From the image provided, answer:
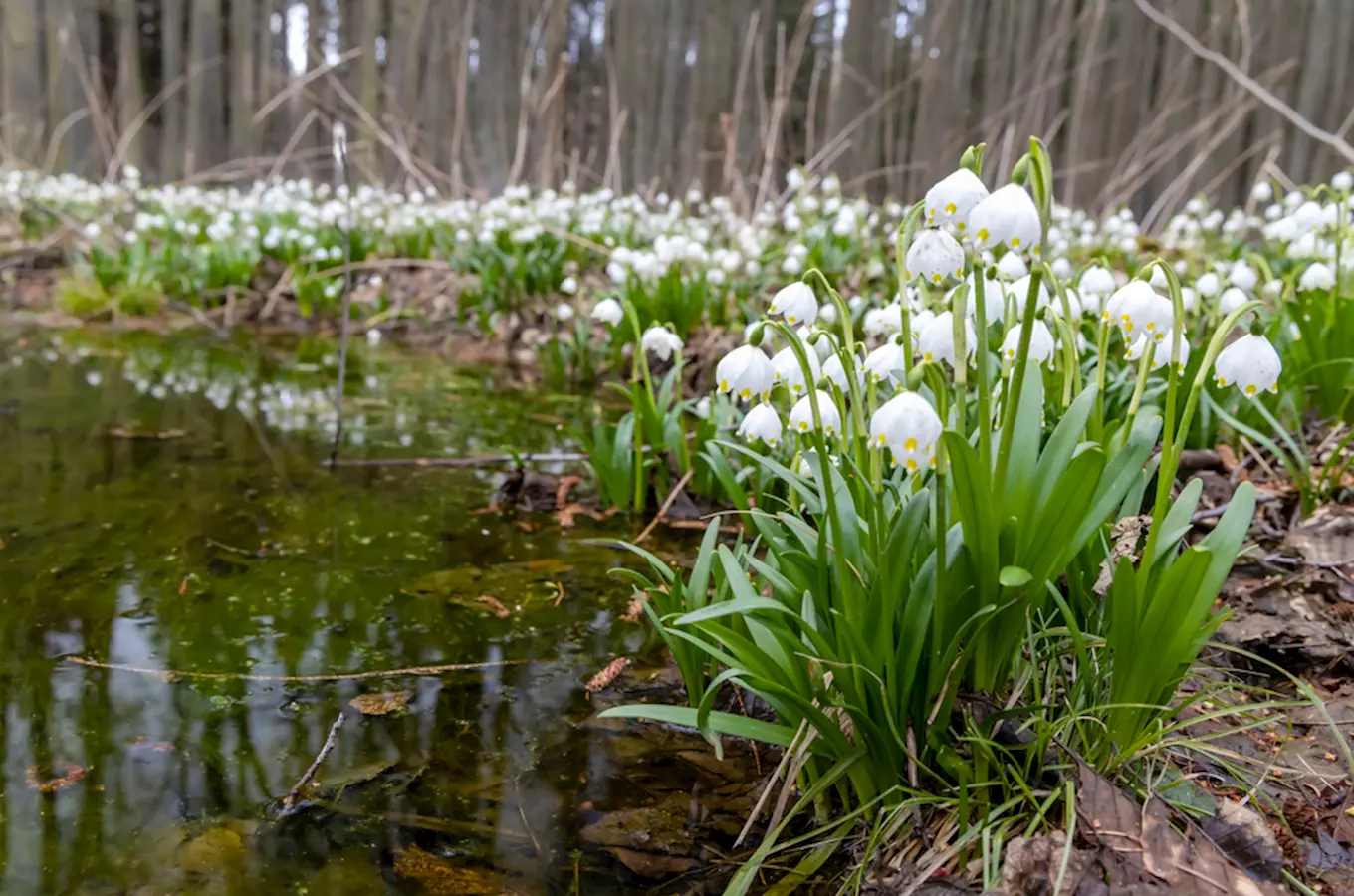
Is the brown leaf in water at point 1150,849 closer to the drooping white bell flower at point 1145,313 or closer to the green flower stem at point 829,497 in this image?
the green flower stem at point 829,497

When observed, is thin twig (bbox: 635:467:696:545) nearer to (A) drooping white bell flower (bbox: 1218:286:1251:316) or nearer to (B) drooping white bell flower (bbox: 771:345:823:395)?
(B) drooping white bell flower (bbox: 771:345:823:395)

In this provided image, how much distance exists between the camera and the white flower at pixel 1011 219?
1.17 metres

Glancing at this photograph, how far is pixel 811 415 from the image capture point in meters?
1.63

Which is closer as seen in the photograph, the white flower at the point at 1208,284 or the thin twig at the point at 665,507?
the thin twig at the point at 665,507

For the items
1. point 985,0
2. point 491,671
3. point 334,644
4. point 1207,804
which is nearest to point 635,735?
point 491,671

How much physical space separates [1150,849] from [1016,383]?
617mm

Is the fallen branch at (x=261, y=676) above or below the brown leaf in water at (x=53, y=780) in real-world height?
above

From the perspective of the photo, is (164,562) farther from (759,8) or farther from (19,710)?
(759,8)

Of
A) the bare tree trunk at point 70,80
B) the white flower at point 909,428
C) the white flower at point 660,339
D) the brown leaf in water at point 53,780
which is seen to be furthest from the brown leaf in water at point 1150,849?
the bare tree trunk at point 70,80

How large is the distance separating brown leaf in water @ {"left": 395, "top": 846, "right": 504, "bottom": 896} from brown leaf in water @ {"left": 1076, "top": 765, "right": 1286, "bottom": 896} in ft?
2.65

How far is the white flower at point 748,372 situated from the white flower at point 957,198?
456 mm

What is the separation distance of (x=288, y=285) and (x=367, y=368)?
1.85 metres

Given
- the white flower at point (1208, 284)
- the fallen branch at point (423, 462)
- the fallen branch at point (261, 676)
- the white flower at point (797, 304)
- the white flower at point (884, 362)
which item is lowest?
the fallen branch at point (261, 676)

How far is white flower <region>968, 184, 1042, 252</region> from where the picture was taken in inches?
45.9
